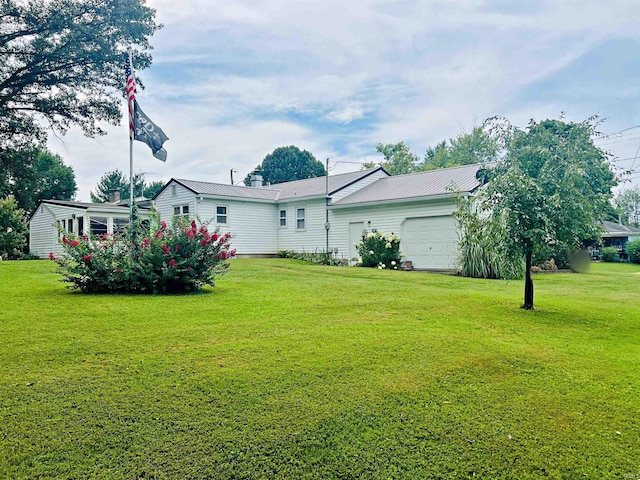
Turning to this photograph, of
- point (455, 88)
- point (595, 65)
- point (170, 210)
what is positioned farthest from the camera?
point (170, 210)

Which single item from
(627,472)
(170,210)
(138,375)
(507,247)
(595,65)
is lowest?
(627,472)

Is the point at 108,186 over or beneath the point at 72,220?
over

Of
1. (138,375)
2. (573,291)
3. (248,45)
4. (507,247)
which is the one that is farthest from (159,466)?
(248,45)

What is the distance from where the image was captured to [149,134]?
31.2 ft

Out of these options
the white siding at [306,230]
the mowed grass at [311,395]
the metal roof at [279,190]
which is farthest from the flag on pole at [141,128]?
the white siding at [306,230]

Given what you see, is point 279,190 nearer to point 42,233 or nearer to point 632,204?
point 42,233

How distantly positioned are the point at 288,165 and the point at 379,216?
2959 cm

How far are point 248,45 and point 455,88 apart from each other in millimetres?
10232

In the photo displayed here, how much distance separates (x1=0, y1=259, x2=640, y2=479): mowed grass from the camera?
2.76 meters

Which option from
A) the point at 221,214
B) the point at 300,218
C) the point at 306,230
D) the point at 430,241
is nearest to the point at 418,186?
the point at 430,241

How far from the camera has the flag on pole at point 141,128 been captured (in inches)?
362

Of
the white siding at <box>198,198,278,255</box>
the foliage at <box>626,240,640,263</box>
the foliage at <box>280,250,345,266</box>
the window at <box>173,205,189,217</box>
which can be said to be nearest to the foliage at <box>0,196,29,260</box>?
the window at <box>173,205,189,217</box>

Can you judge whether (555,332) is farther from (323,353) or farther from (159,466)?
(159,466)

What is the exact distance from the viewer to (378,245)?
17266 millimetres
